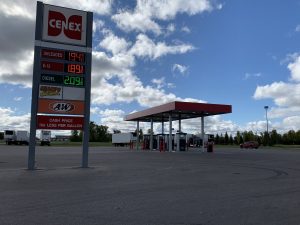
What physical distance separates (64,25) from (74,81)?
109 inches

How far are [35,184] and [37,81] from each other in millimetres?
7677

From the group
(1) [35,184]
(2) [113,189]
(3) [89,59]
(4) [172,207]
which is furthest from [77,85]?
(4) [172,207]

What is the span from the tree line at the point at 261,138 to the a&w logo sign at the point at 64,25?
87311mm

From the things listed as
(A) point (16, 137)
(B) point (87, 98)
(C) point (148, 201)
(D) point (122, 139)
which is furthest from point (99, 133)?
(C) point (148, 201)

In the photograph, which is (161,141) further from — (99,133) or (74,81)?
(99,133)

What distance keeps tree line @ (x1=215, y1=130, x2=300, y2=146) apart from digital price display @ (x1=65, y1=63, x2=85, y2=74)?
286 feet

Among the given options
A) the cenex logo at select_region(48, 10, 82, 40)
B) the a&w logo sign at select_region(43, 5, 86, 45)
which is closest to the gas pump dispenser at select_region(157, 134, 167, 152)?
the a&w logo sign at select_region(43, 5, 86, 45)

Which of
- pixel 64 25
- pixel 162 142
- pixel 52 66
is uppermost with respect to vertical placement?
pixel 64 25

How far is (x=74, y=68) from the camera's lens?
1984 centimetres

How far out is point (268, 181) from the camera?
13.5 metres

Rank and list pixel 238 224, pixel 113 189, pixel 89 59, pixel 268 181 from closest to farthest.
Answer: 1. pixel 238 224
2. pixel 113 189
3. pixel 268 181
4. pixel 89 59

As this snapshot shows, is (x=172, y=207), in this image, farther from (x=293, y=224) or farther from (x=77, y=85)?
(x=77, y=85)

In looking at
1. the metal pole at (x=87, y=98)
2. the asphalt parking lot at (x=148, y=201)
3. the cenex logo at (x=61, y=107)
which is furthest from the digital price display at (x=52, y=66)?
the asphalt parking lot at (x=148, y=201)

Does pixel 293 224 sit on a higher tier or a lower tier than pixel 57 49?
lower
